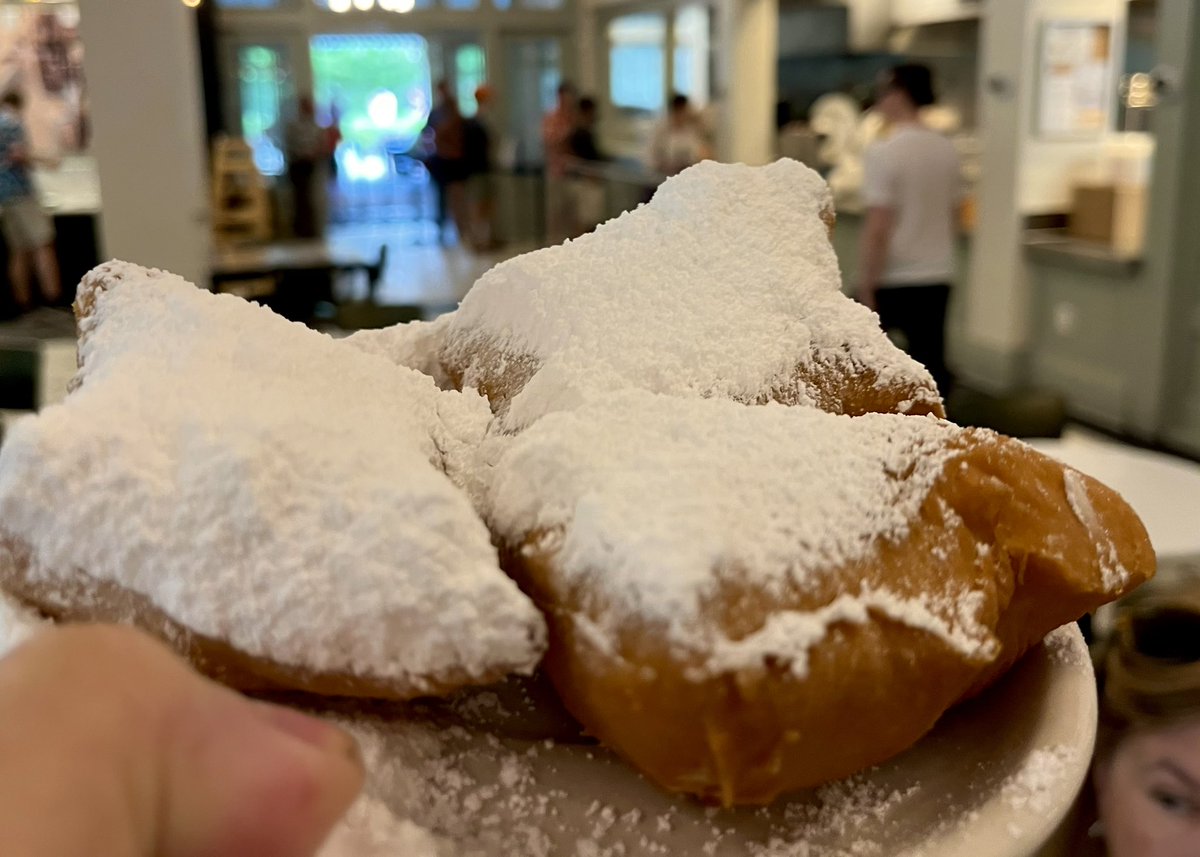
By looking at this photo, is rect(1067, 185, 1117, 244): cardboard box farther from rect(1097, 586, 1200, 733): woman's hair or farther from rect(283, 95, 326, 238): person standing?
rect(283, 95, 326, 238): person standing

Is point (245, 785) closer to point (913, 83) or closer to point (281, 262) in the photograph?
point (913, 83)

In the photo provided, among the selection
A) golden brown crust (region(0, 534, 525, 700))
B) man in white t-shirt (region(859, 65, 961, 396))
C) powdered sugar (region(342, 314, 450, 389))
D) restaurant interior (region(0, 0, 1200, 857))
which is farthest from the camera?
man in white t-shirt (region(859, 65, 961, 396))

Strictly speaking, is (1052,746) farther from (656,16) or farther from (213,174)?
(656,16)

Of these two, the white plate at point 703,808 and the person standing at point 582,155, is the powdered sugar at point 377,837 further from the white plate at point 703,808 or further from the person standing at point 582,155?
the person standing at point 582,155

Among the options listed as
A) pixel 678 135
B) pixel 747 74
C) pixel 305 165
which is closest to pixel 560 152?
pixel 678 135

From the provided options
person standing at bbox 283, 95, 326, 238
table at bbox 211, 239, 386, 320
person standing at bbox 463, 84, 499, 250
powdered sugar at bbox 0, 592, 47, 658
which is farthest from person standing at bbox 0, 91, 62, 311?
powdered sugar at bbox 0, 592, 47, 658
